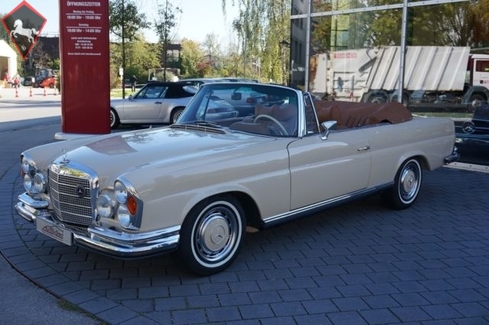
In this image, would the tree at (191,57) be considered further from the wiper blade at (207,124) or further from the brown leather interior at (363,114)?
the wiper blade at (207,124)

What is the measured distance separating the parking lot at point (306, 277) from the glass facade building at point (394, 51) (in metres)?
4.60

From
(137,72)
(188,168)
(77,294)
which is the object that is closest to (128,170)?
(188,168)

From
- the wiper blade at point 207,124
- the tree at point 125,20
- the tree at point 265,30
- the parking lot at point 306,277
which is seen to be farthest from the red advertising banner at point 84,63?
the tree at point 125,20

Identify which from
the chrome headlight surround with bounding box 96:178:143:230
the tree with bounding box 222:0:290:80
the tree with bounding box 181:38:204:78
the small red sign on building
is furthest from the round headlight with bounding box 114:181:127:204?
A: the tree with bounding box 181:38:204:78

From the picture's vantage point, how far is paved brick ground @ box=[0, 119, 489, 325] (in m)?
3.53

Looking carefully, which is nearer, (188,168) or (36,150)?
(188,168)

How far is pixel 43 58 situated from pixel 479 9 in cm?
7094

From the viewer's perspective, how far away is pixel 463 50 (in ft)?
31.6

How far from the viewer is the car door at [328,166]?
4602mm

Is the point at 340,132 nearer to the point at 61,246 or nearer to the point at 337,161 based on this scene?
the point at 337,161

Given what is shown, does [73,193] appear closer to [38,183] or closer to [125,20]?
[38,183]

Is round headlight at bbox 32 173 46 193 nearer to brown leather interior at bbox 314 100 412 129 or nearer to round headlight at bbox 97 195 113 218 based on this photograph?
round headlight at bbox 97 195 113 218

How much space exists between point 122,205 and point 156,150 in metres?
0.69

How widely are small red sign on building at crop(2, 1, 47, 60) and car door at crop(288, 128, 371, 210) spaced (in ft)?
51.9
